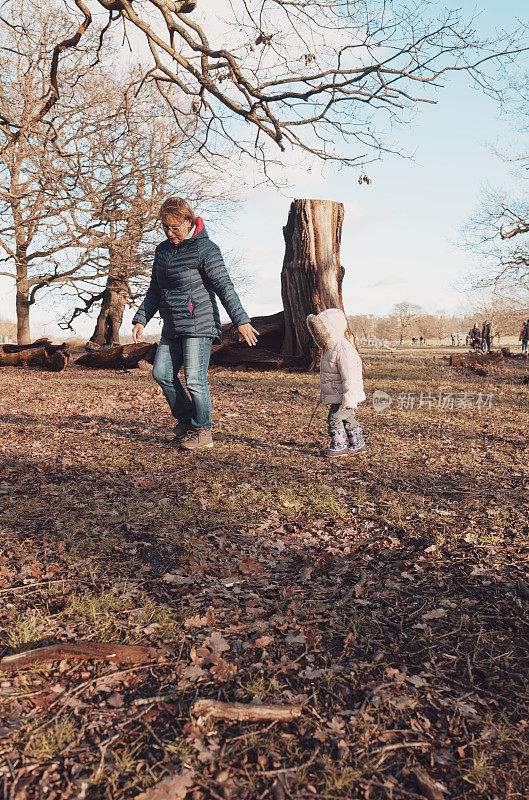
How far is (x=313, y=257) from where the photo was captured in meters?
13.0

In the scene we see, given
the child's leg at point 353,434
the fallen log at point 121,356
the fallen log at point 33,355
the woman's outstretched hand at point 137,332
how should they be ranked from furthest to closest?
the fallen log at point 33,355 → the fallen log at point 121,356 → the woman's outstretched hand at point 137,332 → the child's leg at point 353,434

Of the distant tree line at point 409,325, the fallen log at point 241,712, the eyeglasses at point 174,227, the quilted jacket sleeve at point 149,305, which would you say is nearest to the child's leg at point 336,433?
the quilted jacket sleeve at point 149,305

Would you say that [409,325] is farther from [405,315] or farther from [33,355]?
[33,355]

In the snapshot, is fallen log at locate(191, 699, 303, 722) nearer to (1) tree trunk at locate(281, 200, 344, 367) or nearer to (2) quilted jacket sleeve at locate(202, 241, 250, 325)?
(2) quilted jacket sleeve at locate(202, 241, 250, 325)

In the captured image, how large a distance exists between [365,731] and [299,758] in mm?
291

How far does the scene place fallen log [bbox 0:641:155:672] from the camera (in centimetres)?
240

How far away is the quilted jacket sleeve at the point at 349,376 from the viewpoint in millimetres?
5781

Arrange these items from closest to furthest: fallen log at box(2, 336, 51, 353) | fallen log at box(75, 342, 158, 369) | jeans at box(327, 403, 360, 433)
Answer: jeans at box(327, 403, 360, 433)
fallen log at box(75, 342, 158, 369)
fallen log at box(2, 336, 51, 353)

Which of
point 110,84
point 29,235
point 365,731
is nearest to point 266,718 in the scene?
point 365,731

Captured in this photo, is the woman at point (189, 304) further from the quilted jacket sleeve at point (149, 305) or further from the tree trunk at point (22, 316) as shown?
the tree trunk at point (22, 316)

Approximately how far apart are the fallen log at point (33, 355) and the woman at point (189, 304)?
9653mm

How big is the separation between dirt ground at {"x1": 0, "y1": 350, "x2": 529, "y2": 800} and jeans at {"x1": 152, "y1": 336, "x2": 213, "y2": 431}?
0.49 m

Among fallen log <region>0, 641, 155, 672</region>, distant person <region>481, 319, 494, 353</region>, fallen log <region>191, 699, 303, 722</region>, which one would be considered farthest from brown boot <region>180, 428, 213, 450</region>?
distant person <region>481, 319, 494, 353</region>

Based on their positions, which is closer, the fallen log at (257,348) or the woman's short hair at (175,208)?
the woman's short hair at (175,208)
